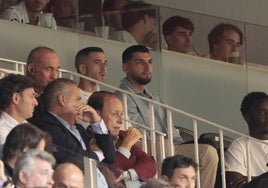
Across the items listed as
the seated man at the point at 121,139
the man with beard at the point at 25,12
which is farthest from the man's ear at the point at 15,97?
the man with beard at the point at 25,12

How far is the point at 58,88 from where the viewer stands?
1098 centimetres

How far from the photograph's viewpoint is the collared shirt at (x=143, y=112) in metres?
13.0

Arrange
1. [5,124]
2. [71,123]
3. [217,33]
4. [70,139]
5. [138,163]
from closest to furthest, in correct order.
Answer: [5,124]
[70,139]
[71,123]
[138,163]
[217,33]

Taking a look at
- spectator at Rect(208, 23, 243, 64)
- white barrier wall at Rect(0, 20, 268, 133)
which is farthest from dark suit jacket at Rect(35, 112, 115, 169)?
spectator at Rect(208, 23, 243, 64)

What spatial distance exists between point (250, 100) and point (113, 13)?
1.70m

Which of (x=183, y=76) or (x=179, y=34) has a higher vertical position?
(x=179, y=34)

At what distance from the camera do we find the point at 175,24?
570 inches

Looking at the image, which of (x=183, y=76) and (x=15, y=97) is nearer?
(x=15, y=97)

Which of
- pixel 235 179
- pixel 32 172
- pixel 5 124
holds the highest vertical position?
pixel 5 124

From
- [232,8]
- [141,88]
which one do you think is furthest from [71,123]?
[232,8]

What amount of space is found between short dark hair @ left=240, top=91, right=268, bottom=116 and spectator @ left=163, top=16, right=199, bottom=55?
1007 millimetres

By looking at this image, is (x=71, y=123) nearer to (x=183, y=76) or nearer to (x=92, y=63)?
(x=92, y=63)

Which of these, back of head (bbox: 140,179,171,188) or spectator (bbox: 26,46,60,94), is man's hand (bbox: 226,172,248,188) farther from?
back of head (bbox: 140,179,171,188)

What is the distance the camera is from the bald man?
9344 millimetres
